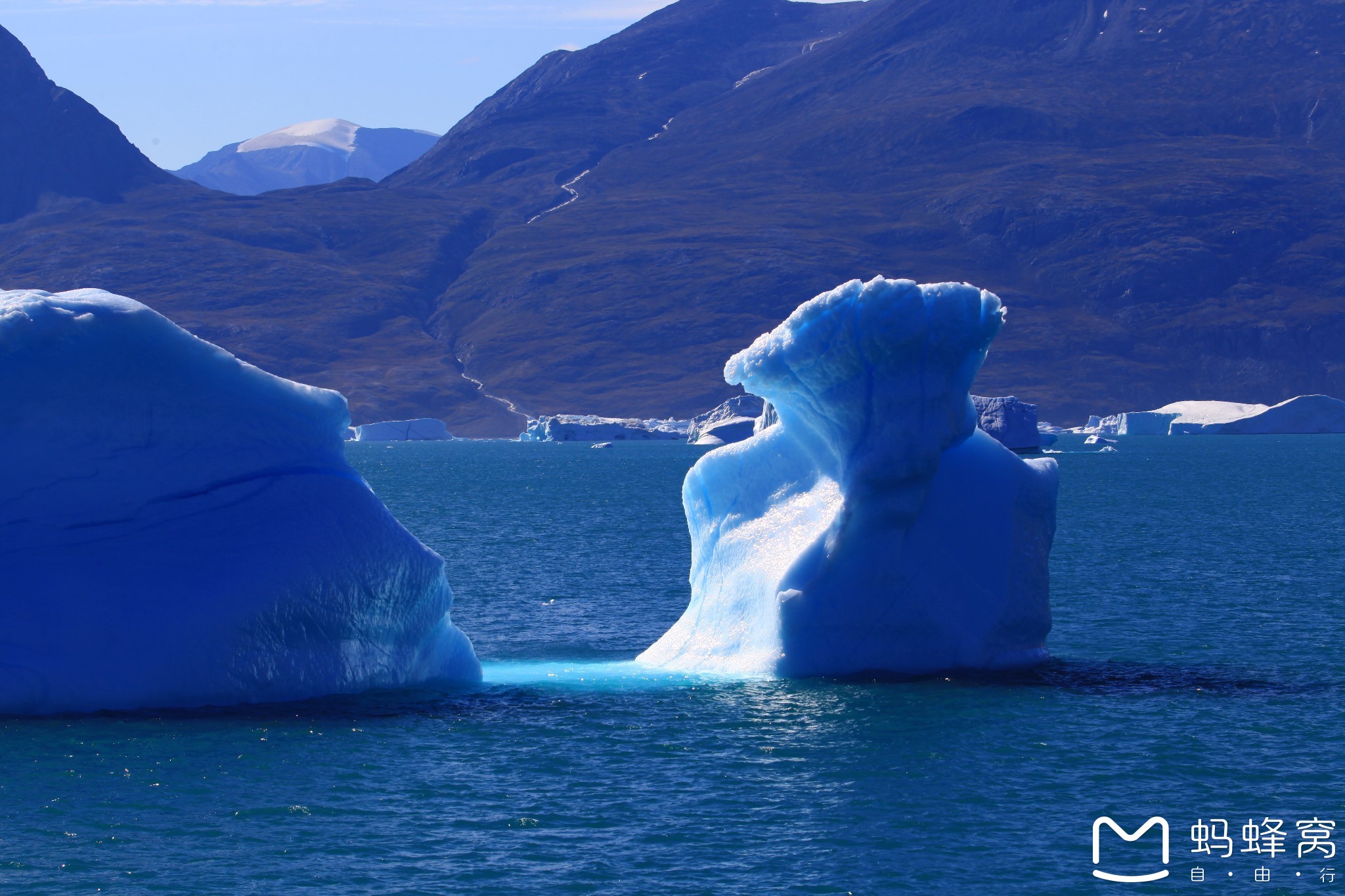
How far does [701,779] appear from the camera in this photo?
1923 cm

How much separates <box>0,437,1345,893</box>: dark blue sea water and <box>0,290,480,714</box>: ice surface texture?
2.32 ft

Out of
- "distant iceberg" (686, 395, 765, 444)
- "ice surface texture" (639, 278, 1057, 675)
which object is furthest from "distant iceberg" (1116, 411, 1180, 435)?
"ice surface texture" (639, 278, 1057, 675)

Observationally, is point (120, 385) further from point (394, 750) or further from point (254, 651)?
point (394, 750)

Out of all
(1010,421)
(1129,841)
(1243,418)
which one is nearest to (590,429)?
(1243,418)

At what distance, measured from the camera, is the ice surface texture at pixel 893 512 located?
24281 mm

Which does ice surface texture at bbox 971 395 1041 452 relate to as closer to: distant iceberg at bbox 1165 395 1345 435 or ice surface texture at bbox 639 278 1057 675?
distant iceberg at bbox 1165 395 1345 435

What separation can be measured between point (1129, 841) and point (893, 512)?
27.9 feet

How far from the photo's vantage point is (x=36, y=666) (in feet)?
69.3

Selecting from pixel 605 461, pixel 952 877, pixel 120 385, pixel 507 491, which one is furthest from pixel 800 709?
pixel 605 461

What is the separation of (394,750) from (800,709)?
615 centimetres

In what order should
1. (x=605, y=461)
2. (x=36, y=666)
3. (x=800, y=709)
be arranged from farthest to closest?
(x=605, y=461), (x=800, y=709), (x=36, y=666)

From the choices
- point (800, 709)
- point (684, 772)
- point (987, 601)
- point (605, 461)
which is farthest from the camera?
point (605, 461)

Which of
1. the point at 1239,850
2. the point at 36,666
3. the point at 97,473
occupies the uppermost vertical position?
the point at 97,473

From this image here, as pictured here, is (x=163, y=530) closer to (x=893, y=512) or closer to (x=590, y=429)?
(x=893, y=512)
